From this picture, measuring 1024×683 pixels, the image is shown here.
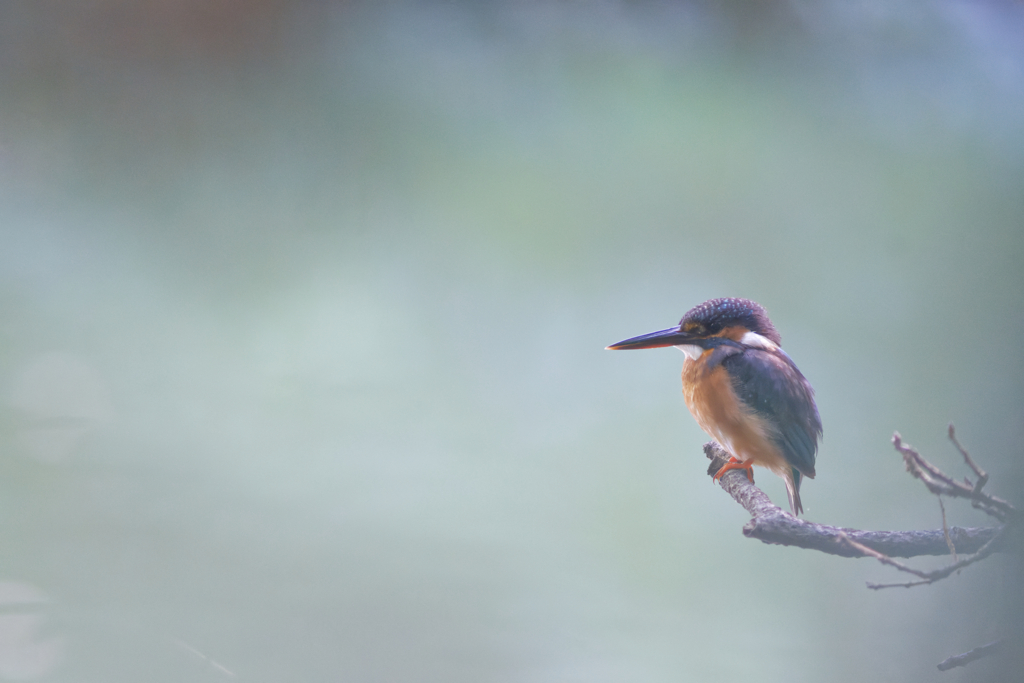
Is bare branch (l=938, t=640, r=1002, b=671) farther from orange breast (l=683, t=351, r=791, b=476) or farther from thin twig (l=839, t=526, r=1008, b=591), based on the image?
orange breast (l=683, t=351, r=791, b=476)

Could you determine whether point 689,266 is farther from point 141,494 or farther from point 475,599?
point 141,494

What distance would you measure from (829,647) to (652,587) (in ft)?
1.55

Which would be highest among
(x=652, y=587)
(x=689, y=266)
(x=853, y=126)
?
(x=853, y=126)

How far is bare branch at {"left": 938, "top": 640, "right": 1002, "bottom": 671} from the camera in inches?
61.8

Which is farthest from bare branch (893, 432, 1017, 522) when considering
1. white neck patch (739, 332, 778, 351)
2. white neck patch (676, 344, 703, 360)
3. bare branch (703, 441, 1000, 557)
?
white neck patch (676, 344, 703, 360)

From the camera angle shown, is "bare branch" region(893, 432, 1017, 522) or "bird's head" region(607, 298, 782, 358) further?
"bird's head" region(607, 298, 782, 358)

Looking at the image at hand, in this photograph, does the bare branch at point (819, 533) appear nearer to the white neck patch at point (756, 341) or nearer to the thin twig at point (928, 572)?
the thin twig at point (928, 572)

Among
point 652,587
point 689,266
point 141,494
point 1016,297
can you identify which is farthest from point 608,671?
point 1016,297

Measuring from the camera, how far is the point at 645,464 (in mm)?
1787

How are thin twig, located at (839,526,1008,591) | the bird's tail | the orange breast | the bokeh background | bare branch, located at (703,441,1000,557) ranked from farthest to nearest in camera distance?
the bokeh background
the bird's tail
the orange breast
thin twig, located at (839,526,1008,591)
bare branch, located at (703,441,1000,557)

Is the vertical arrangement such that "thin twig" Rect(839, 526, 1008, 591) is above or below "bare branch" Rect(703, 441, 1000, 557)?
below

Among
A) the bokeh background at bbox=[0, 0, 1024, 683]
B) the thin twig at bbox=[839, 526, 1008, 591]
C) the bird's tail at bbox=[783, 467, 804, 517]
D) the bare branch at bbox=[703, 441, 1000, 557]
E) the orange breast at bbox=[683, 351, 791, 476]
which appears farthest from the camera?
the bokeh background at bbox=[0, 0, 1024, 683]

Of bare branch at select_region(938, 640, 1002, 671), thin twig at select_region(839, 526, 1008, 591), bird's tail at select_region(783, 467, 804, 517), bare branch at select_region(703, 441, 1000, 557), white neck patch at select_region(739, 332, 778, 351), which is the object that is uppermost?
white neck patch at select_region(739, 332, 778, 351)

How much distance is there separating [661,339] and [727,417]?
0.23m
